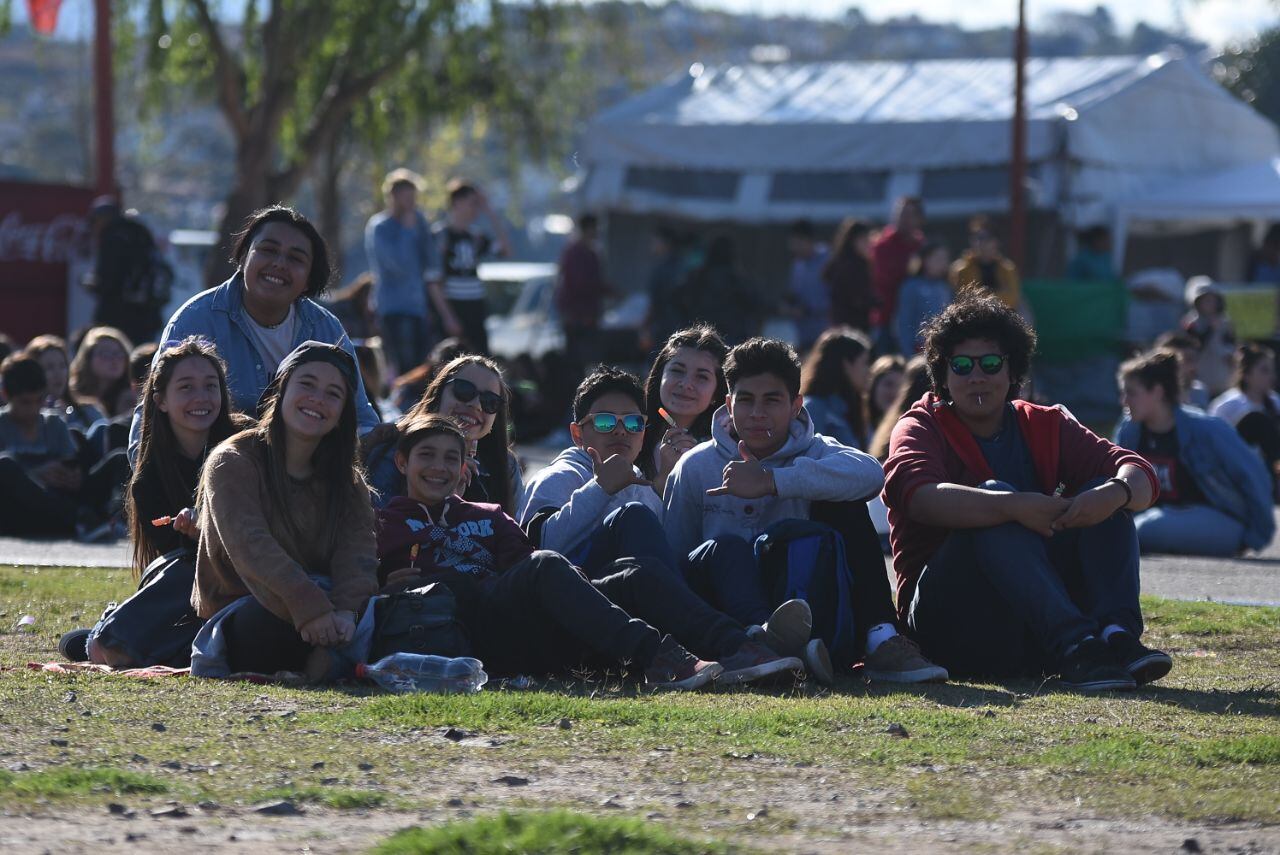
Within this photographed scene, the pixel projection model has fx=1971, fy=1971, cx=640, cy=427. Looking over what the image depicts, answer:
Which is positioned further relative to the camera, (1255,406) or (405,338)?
(405,338)

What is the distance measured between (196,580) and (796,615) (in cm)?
199

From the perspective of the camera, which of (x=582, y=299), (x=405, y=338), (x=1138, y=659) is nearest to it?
(x=1138, y=659)

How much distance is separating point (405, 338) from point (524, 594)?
8388 millimetres

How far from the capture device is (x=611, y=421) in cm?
725

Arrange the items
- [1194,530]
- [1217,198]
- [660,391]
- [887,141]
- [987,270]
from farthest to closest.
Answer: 1. [1217,198]
2. [887,141]
3. [987,270]
4. [1194,530]
5. [660,391]

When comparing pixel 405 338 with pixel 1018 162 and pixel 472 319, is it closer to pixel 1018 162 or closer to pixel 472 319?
pixel 472 319

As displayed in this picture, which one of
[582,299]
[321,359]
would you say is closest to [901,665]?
[321,359]

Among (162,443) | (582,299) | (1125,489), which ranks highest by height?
(582,299)

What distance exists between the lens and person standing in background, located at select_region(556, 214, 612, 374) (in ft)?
61.5

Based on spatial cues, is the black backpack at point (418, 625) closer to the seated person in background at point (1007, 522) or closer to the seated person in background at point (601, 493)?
the seated person in background at point (601, 493)

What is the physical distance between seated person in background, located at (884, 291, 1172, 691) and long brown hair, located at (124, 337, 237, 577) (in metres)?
2.39

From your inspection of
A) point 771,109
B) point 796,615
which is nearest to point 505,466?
point 796,615

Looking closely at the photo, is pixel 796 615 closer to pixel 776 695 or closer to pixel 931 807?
pixel 776 695

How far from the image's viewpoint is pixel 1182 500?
36.7 ft
